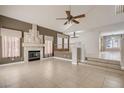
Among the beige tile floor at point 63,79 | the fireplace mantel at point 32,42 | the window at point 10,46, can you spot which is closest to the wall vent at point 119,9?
the beige tile floor at point 63,79

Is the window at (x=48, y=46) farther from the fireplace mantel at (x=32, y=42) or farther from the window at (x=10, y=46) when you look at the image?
the window at (x=10, y=46)

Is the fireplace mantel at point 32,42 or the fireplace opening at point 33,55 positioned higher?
the fireplace mantel at point 32,42

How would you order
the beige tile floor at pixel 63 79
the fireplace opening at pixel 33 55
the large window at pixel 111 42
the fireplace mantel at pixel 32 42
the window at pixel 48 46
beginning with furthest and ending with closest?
the large window at pixel 111 42 → the window at pixel 48 46 → the fireplace opening at pixel 33 55 → the fireplace mantel at pixel 32 42 → the beige tile floor at pixel 63 79

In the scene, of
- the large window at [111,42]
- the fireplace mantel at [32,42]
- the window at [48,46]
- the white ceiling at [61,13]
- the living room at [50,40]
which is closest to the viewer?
the living room at [50,40]

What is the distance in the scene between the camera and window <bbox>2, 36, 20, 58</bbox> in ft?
20.3

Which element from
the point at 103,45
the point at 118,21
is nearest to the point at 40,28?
the point at 118,21

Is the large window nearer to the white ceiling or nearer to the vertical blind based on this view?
the white ceiling

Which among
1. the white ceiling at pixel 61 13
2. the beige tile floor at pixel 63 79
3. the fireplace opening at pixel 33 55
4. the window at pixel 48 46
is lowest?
the beige tile floor at pixel 63 79

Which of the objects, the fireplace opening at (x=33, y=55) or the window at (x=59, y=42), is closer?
the fireplace opening at (x=33, y=55)

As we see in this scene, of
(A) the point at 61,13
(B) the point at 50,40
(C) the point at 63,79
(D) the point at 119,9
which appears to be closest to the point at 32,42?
(B) the point at 50,40

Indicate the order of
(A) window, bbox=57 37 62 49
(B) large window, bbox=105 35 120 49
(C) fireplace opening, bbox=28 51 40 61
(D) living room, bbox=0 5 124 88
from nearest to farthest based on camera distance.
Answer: (D) living room, bbox=0 5 124 88, (C) fireplace opening, bbox=28 51 40 61, (A) window, bbox=57 37 62 49, (B) large window, bbox=105 35 120 49

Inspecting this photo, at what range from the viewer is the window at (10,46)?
619cm

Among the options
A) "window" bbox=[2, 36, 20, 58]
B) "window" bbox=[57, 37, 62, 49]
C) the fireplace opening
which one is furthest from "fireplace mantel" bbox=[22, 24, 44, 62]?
"window" bbox=[57, 37, 62, 49]

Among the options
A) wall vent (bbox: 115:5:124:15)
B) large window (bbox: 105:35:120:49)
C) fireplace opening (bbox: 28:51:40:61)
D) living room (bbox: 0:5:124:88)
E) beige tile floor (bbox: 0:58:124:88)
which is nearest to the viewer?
beige tile floor (bbox: 0:58:124:88)
